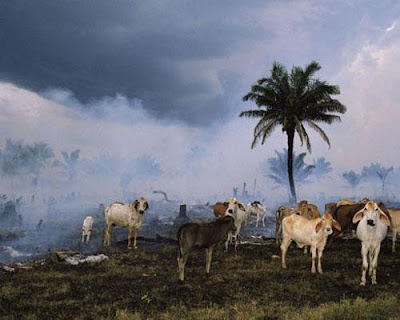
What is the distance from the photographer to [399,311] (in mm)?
8219

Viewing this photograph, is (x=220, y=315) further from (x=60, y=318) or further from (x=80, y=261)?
(x=80, y=261)

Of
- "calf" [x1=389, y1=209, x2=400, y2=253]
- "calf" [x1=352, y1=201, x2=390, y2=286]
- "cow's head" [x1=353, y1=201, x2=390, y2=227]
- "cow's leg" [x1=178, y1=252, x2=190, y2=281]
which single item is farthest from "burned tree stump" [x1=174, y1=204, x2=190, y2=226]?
"cow's head" [x1=353, y1=201, x2=390, y2=227]

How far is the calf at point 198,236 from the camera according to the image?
36.7 ft

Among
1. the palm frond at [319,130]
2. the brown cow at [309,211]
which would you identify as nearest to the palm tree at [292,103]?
the palm frond at [319,130]

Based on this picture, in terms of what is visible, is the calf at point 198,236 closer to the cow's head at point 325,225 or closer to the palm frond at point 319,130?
the cow's head at point 325,225

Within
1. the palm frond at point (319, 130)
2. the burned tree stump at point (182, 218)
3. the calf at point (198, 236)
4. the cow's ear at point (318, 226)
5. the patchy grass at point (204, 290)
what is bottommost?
the patchy grass at point (204, 290)

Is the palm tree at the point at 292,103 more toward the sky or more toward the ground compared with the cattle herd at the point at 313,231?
more toward the sky

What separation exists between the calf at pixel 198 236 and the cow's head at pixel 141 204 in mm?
6974

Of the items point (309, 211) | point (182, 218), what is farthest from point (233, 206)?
point (182, 218)

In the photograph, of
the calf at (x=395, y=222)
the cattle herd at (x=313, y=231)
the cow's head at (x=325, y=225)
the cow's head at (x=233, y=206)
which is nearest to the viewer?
the cattle herd at (x=313, y=231)

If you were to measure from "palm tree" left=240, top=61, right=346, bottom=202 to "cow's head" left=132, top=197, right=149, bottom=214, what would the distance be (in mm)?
19916

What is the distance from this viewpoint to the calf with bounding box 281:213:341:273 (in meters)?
12.0

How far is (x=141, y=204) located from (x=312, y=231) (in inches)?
367

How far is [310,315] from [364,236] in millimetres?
4429
